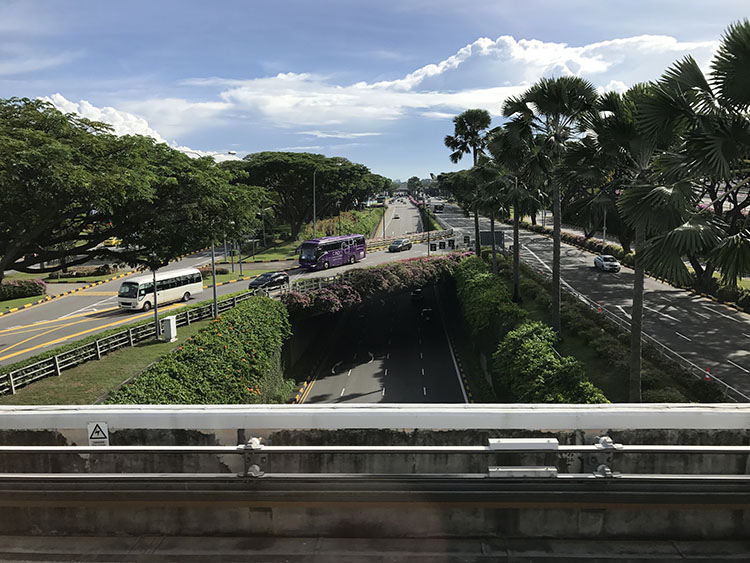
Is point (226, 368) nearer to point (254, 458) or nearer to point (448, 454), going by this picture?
point (254, 458)

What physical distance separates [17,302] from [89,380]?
87.2 feet

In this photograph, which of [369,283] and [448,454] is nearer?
[448,454]

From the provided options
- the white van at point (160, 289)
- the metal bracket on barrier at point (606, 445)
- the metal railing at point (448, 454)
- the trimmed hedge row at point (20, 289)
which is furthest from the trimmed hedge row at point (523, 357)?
the trimmed hedge row at point (20, 289)

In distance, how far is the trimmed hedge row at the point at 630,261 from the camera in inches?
1142

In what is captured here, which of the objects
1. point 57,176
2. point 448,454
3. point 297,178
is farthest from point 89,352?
point 297,178

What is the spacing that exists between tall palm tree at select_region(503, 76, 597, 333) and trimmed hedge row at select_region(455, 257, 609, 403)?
3.14m

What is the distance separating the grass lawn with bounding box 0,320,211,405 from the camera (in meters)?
15.8

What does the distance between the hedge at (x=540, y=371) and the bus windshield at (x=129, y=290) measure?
→ 23.5m

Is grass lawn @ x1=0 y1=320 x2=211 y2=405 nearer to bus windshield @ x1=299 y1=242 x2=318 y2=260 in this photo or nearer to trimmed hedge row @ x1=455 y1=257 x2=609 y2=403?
trimmed hedge row @ x1=455 y1=257 x2=609 y2=403

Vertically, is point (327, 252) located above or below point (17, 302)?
above

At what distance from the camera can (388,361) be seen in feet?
117

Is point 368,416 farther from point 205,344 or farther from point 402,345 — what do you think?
point 402,345

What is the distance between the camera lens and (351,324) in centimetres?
4500

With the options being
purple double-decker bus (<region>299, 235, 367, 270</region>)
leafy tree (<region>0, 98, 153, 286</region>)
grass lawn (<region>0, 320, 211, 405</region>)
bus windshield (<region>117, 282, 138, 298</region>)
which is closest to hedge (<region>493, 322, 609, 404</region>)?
Answer: leafy tree (<region>0, 98, 153, 286</region>)
